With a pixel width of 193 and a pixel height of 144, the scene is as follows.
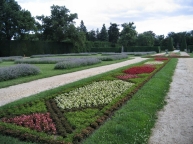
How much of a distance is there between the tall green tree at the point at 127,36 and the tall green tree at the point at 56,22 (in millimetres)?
15133

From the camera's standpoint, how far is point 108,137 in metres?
3.48

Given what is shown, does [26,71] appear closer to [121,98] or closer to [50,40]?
[121,98]

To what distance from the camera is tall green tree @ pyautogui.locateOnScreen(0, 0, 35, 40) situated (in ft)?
113

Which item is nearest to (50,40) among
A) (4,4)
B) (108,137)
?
(4,4)

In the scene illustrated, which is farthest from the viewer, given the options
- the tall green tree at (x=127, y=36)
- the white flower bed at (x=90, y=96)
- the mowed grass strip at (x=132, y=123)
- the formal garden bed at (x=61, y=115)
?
the tall green tree at (x=127, y=36)

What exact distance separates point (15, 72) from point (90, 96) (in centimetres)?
548

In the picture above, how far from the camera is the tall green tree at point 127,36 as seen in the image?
53.0 metres

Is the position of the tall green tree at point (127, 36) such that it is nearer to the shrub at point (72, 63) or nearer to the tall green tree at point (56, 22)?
the tall green tree at point (56, 22)

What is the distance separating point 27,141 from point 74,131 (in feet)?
2.61

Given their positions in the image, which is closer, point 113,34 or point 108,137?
point 108,137

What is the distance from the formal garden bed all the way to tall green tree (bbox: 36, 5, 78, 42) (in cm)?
3529

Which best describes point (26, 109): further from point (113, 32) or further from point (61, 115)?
point (113, 32)

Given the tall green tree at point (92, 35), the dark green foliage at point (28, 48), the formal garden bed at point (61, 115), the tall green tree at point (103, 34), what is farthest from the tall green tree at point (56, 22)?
the formal garden bed at point (61, 115)

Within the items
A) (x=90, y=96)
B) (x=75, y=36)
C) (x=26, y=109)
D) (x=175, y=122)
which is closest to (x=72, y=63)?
(x=90, y=96)
